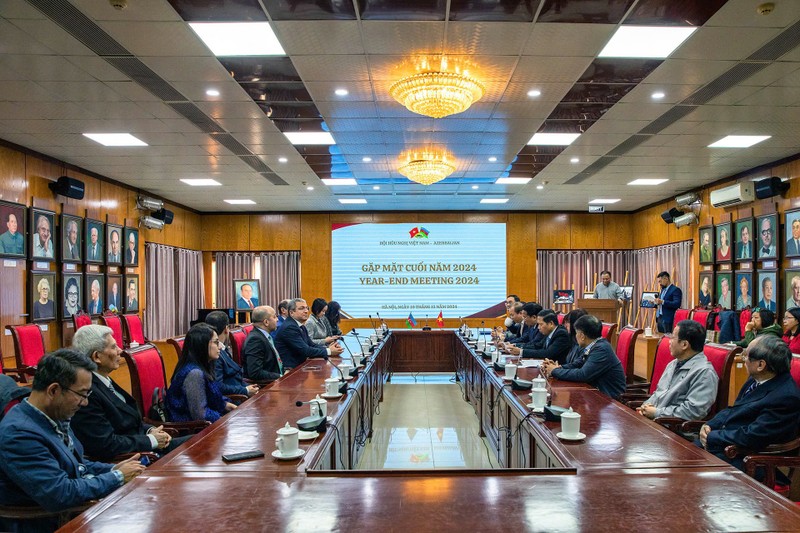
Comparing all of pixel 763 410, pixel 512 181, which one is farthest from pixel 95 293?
pixel 763 410

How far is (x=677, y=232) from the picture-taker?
394 inches

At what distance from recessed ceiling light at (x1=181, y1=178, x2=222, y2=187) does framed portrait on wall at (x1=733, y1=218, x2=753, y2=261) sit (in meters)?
7.53

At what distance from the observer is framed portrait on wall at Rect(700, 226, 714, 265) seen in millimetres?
8695

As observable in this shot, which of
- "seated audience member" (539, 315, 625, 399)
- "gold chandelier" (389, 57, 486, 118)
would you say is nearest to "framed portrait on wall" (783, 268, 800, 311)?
"seated audience member" (539, 315, 625, 399)

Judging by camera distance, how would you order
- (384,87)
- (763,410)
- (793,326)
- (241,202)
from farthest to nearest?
(241,202), (793,326), (384,87), (763,410)

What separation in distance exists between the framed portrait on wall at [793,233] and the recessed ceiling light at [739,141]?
46.2 inches

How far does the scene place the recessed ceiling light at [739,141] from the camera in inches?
240

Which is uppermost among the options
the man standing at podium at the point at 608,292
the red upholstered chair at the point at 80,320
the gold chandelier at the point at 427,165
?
the gold chandelier at the point at 427,165

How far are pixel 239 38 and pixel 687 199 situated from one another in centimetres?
799

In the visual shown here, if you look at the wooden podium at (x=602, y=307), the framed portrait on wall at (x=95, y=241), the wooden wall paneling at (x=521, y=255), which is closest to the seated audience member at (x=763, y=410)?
the wooden podium at (x=602, y=307)

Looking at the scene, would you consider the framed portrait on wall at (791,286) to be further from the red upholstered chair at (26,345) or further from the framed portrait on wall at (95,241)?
the framed portrait on wall at (95,241)

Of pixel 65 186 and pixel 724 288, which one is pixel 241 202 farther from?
pixel 724 288

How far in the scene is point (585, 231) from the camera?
1216 centimetres

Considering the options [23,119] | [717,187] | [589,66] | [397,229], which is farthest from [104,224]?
[717,187]
